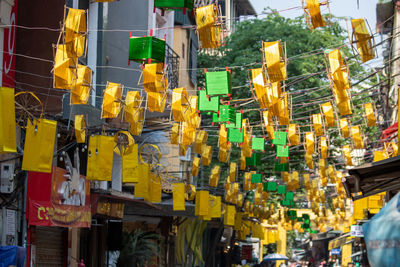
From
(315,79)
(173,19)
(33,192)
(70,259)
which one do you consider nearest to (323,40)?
(315,79)

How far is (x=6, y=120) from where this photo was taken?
12055 mm

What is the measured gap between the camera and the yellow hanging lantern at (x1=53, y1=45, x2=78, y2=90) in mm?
12516

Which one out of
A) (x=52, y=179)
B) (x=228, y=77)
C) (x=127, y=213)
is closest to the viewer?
(x=228, y=77)

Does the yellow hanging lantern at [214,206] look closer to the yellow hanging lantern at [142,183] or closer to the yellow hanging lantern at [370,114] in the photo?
the yellow hanging lantern at [142,183]

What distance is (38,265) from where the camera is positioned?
17.0 meters

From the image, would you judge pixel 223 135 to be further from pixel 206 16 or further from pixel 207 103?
pixel 206 16

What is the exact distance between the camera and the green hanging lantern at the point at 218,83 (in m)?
14.4

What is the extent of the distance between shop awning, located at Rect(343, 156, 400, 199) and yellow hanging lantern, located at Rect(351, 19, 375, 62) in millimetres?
2050

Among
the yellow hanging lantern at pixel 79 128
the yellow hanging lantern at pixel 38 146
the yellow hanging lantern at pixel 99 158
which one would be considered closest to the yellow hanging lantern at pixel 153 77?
the yellow hanging lantern at pixel 38 146

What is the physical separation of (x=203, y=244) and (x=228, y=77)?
89.0 feet

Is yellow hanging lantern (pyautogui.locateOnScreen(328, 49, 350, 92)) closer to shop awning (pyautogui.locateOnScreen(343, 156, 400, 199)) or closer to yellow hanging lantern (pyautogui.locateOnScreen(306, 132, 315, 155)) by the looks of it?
shop awning (pyautogui.locateOnScreen(343, 156, 400, 199))

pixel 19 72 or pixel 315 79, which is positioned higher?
pixel 315 79

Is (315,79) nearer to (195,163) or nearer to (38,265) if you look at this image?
(195,163)

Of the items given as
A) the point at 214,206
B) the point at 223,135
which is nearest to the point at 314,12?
the point at 223,135
